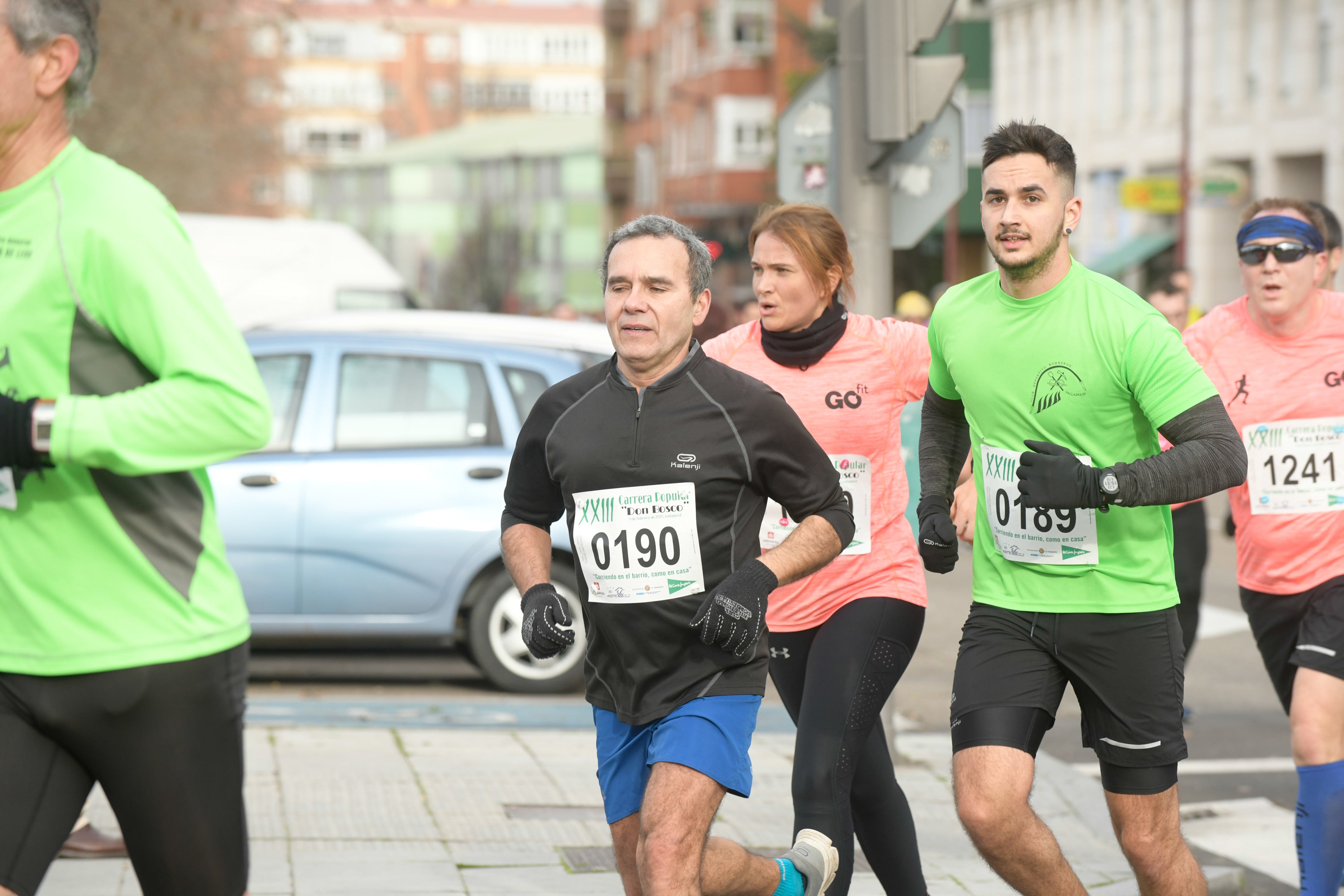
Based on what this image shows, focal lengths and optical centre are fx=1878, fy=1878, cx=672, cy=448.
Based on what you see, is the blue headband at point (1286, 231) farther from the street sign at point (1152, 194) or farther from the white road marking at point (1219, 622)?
the street sign at point (1152, 194)

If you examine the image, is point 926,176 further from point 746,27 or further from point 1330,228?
point 746,27

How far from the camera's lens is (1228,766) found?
7.95 metres

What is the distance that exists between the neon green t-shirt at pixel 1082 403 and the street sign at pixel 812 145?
2.59m

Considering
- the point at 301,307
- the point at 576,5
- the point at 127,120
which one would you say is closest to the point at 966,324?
the point at 301,307

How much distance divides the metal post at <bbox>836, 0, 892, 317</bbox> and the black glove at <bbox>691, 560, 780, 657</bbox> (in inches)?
121

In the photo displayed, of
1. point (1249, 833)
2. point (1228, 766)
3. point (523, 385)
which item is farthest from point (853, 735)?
point (523, 385)

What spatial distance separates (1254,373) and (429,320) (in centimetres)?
565

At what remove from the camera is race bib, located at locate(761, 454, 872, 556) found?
201 inches

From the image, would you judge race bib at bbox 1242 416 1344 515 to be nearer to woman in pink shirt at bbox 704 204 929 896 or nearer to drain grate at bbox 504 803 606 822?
woman in pink shirt at bbox 704 204 929 896

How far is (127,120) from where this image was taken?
2397 centimetres

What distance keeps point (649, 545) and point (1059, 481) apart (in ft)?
2.92

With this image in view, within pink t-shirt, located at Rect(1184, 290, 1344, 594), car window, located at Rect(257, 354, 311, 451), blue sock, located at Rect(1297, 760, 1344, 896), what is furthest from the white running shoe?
car window, located at Rect(257, 354, 311, 451)

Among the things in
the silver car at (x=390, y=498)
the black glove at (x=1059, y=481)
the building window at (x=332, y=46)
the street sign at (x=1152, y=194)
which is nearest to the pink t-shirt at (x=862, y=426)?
the black glove at (x=1059, y=481)

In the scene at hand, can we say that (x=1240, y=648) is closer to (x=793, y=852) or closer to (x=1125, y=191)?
(x=793, y=852)
